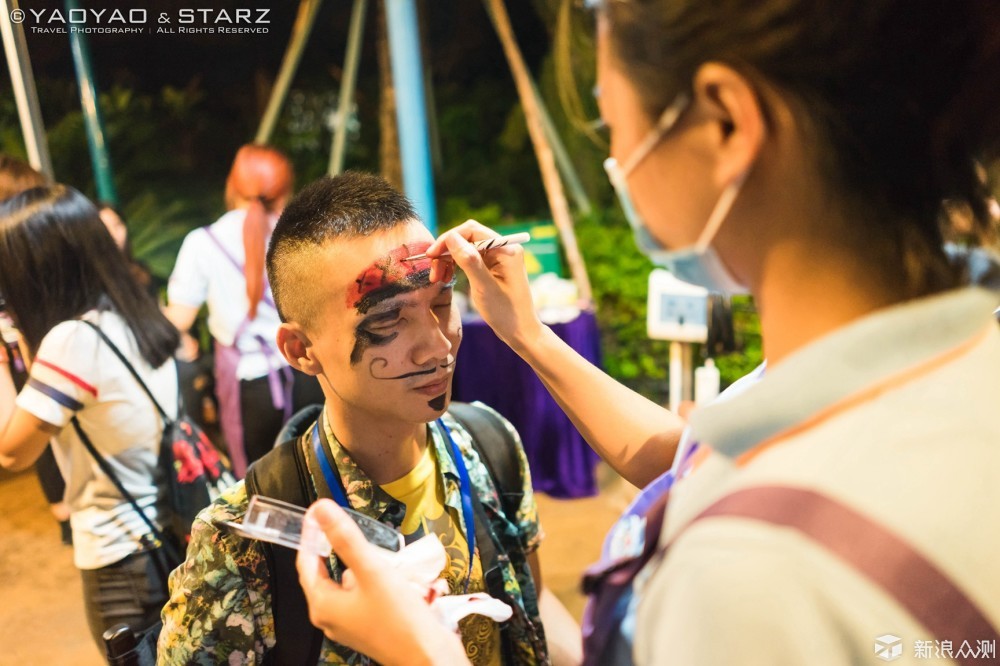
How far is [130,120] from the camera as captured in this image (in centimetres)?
443

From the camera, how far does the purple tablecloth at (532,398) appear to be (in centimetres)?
360

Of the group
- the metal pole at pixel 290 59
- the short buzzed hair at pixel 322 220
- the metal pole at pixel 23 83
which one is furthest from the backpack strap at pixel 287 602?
the metal pole at pixel 290 59

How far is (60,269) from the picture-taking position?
1.72m

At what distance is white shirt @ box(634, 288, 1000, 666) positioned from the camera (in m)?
0.47

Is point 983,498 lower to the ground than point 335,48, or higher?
lower

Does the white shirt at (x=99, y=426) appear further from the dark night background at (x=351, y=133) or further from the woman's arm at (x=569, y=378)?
the dark night background at (x=351, y=133)

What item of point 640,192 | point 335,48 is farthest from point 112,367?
point 335,48

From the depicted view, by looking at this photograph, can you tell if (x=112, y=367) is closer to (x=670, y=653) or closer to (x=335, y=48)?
(x=670, y=653)

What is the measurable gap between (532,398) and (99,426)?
2.23 meters

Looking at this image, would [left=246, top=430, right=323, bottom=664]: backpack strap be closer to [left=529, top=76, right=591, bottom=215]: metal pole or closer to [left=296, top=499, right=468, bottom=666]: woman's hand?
[left=296, top=499, right=468, bottom=666]: woman's hand

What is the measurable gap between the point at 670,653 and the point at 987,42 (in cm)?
52

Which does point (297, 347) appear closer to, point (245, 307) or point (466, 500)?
point (466, 500)

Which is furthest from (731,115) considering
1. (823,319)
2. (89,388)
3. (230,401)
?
(230,401)

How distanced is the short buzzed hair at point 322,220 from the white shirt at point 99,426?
28.2 inches
